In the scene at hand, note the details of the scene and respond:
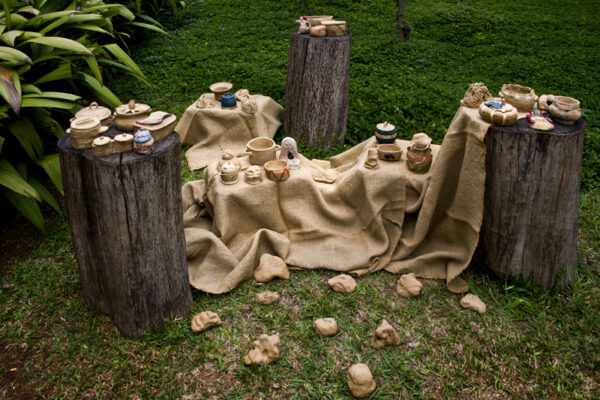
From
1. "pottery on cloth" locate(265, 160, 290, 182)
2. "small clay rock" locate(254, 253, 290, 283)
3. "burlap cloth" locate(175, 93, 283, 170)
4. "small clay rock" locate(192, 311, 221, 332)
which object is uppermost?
"pottery on cloth" locate(265, 160, 290, 182)

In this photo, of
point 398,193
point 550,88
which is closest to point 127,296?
point 398,193

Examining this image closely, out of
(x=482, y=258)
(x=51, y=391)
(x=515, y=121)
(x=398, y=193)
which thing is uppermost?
(x=515, y=121)

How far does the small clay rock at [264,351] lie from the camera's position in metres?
2.63

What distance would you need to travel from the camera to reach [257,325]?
290cm

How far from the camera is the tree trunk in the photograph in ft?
24.4

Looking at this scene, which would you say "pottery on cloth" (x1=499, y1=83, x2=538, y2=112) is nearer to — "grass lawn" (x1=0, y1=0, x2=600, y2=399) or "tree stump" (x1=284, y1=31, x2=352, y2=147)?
"grass lawn" (x1=0, y1=0, x2=600, y2=399)

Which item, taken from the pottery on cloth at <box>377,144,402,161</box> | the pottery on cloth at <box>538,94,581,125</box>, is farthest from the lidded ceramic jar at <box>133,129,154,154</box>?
the pottery on cloth at <box>538,94,581,125</box>

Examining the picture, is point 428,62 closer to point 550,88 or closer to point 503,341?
point 550,88

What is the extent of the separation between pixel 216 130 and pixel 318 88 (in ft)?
3.70

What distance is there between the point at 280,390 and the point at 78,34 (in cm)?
428

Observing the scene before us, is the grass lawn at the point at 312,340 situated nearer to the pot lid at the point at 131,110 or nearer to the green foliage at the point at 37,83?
the green foliage at the point at 37,83

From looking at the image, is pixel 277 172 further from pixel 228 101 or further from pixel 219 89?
pixel 219 89

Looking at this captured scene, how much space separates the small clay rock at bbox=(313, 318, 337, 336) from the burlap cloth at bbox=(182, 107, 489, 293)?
1.87ft

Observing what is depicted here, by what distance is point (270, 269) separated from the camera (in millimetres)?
3211
